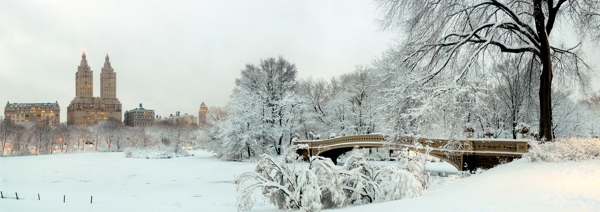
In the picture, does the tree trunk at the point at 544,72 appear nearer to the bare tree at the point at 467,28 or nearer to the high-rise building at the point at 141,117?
the bare tree at the point at 467,28

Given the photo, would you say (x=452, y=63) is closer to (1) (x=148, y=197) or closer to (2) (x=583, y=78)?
(2) (x=583, y=78)

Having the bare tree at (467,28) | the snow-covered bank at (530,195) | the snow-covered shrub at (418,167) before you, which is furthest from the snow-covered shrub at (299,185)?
the bare tree at (467,28)

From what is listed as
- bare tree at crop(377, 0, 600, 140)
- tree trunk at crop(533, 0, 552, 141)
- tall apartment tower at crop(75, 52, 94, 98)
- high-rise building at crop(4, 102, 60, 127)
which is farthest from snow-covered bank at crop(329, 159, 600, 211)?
tall apartment tower at crop(75, 52, 94, 98)

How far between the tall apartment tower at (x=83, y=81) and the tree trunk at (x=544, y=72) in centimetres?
12749

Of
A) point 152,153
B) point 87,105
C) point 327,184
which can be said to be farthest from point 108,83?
point 327,184

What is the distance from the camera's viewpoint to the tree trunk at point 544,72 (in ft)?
33.3

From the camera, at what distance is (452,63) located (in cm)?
1101

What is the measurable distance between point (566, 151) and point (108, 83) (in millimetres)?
160403

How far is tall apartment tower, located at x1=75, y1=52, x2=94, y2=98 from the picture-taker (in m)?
111

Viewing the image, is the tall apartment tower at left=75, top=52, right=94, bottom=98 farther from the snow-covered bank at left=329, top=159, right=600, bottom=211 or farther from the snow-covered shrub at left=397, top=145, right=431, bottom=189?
the snow-covered bank at left=329, top=159, right=600, bottom=211

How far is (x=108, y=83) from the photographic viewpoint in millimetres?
141875

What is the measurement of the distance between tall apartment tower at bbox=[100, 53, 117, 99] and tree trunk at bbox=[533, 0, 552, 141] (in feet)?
506

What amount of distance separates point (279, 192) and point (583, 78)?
12977 mm

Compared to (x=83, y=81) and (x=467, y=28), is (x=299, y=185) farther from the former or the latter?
(x=83, y=81)
